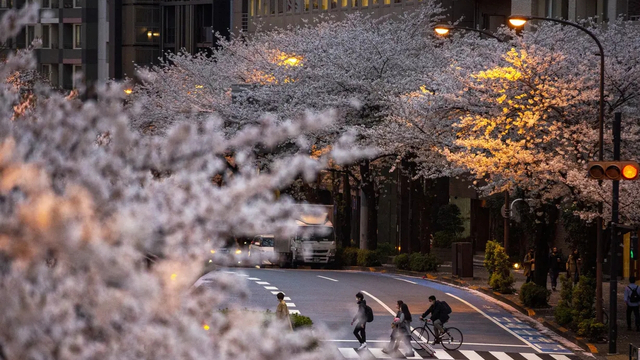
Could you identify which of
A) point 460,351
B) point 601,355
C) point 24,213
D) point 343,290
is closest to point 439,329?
point 460,351

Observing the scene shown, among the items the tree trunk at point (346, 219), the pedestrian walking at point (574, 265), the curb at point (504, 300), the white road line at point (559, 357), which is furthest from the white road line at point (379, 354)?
the tree trunk at point (346, 219)

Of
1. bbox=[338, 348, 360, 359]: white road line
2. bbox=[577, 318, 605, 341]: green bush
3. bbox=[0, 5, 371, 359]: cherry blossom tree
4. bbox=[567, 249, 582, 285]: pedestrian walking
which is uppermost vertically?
bbox=[0, 5, 371, 359]: cherry blossom tree

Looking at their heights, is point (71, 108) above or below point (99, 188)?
above

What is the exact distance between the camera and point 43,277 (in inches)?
195

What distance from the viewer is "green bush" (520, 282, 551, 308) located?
33969 mm

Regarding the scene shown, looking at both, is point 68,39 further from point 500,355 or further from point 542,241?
point 500,355

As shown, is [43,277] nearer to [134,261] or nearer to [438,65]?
[134,261]

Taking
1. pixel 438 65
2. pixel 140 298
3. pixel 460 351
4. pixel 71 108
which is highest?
pixel 438 65

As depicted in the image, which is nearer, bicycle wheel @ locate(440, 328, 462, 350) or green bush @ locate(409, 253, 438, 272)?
bicycle wheel @ locate(440, 328, 462, 350)

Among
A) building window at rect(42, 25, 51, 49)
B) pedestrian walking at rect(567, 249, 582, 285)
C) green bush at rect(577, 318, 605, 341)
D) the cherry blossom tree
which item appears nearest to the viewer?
the cherry blossom tree

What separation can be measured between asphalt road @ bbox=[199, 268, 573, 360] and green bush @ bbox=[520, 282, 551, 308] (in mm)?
843

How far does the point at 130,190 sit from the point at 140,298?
3.07ft

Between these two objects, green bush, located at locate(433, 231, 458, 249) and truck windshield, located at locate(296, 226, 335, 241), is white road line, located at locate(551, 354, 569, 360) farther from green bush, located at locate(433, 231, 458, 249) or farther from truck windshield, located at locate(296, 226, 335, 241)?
green bush, located at locate(433, 231, 458, 249)

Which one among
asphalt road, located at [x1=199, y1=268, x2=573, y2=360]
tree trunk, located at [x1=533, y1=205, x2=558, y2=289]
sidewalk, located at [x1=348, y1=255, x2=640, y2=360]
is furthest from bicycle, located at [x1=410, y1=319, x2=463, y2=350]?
tree trunk, located at [x1=533, y1=205, x2=558, y2=289]
